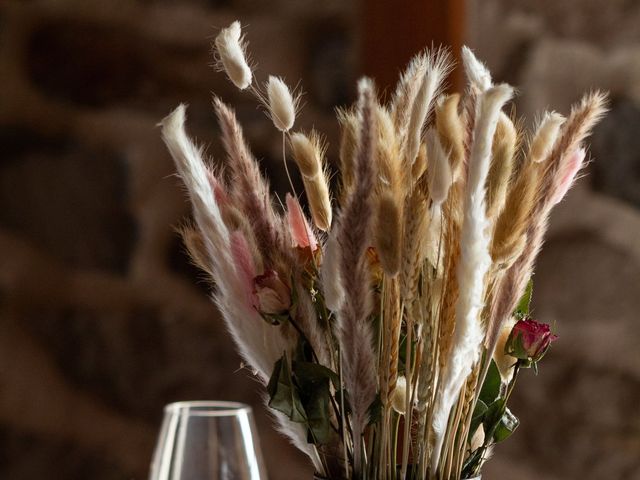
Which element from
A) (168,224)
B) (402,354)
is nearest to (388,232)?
(402,354)

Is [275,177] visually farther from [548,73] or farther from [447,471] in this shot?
[447,471]

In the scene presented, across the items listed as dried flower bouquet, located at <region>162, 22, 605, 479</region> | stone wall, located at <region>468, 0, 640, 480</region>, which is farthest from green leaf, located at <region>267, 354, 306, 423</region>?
stone wall, located at <region>468, 0, 640, 480</region>

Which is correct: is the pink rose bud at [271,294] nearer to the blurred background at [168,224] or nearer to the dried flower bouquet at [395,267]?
the dried flower bouquet at [395,267]

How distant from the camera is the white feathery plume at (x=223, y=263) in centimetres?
68

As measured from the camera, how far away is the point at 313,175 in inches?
27.3

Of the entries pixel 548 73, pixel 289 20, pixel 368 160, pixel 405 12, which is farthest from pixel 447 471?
pixel 289 20

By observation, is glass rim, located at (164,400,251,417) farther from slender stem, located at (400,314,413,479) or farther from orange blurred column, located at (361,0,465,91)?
orange blurred column, located at (361,0,465,91)

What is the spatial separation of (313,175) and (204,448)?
220 mm

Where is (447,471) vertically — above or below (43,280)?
below

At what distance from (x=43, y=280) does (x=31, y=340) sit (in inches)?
4.5

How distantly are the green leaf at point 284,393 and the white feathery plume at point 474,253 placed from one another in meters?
0.10

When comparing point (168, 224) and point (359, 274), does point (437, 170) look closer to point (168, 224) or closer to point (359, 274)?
point (359, 274)

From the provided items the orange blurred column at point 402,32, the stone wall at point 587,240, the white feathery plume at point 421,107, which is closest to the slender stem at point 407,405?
A: the white feathery plume at point 421,107

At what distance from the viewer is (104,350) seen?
1935 mm
